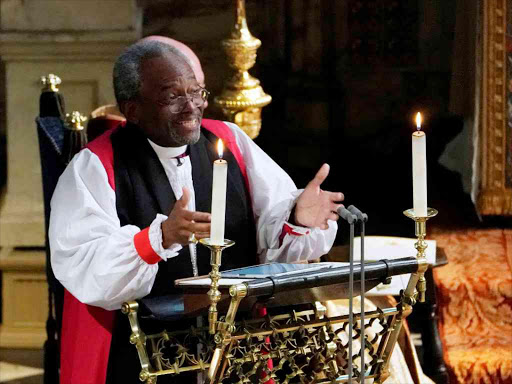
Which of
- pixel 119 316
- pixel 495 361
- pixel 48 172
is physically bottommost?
pixel 495 361

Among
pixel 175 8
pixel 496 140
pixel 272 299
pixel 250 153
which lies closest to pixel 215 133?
pixel 250 153

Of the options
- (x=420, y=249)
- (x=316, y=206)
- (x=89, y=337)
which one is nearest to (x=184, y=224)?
(x=316, y=206)

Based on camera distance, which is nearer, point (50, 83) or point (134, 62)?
point (134, 62)

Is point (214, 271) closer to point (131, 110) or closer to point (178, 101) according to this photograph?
point (178, 101)

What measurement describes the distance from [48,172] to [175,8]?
350 centimetres

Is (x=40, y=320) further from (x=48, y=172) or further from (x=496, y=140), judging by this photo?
(x=496, y=140)

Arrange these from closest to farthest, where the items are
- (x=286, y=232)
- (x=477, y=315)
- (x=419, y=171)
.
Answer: (x=419, y=171)
(x=286, y=232)
(x=477, y=315)

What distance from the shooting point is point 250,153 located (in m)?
4.19

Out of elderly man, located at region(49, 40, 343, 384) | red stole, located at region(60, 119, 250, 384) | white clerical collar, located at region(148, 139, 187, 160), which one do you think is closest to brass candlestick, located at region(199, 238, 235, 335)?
elderly man, located at region(49, 40, 343, 384)

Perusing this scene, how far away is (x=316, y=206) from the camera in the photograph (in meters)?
3.72

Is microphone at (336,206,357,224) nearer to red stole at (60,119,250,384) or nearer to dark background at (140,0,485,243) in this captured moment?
red stole at (60,119,250,384)

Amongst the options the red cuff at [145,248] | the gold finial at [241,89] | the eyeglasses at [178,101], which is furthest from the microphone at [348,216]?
the gold finial at [241,89]

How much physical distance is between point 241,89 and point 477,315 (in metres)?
1.53

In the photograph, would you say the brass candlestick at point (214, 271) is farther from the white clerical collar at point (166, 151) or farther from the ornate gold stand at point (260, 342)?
the white clerical collar at point (166, 151)
